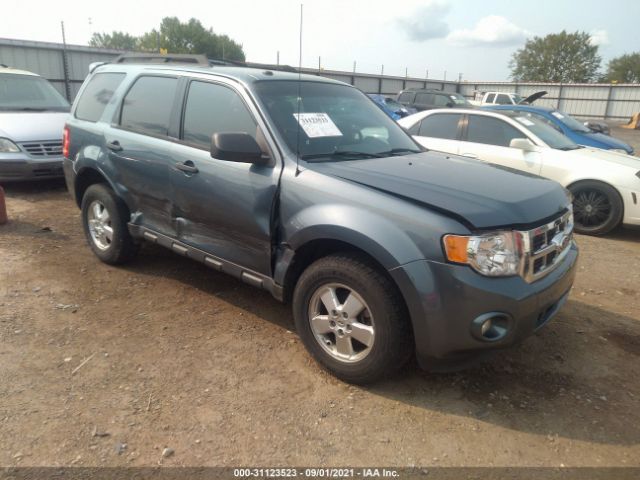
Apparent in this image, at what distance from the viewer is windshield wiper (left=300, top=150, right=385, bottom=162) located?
3281mm

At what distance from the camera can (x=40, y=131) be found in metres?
7.50

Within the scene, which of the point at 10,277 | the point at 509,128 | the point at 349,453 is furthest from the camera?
the point at 509,128

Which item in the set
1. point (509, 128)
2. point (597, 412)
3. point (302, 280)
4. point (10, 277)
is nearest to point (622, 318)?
point (597, 412)

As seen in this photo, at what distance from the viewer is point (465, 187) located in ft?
9.68

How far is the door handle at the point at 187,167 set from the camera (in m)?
3.64

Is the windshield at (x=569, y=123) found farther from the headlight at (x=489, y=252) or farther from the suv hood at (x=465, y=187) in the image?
the headlight at (x=489, y=252)

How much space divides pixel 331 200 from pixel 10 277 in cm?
336

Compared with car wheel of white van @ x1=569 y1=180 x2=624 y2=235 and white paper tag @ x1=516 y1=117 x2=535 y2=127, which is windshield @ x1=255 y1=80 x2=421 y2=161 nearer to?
car wheel of white van @ x1=569 y1=180 x2=624 y2=235

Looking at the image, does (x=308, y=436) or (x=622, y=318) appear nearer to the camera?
(x=308, y=436)

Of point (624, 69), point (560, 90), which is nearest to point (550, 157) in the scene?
point (560, 90)

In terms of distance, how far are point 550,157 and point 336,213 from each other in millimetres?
5205

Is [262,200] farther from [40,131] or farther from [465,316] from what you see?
[40,131]

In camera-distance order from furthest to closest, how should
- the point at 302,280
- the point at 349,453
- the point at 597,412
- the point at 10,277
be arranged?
the point at 10,277 < the point at 302,280 < the point at 597,412 < the point at 349,453

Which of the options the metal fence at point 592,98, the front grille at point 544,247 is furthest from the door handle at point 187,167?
the metal fence at point 592,98
